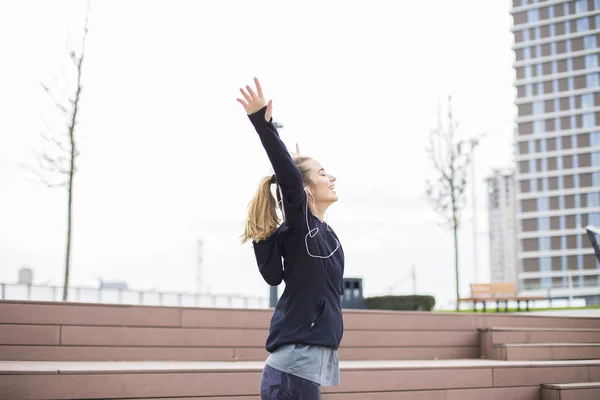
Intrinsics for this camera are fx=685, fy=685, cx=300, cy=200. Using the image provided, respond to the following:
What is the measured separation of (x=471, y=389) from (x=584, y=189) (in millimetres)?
85000

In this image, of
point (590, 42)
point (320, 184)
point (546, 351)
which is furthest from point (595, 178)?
point (320, 184)

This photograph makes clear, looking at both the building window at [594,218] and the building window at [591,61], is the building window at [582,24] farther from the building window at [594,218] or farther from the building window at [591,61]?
the building window at [594,218]

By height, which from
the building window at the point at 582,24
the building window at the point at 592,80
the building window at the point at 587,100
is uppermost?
the building window at the point at 582,24

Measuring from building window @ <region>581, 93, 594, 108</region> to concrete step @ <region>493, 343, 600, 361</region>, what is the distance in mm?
85572

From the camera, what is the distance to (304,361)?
8.82ft

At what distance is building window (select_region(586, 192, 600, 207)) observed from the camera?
83.9 metres

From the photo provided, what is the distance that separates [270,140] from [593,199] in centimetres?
8928

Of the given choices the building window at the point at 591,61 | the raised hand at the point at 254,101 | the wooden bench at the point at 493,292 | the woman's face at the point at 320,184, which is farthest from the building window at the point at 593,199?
the raised hand at the point at 254,101

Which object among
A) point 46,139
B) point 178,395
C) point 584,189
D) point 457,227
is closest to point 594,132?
point 584,189

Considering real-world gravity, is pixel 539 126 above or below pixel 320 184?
above

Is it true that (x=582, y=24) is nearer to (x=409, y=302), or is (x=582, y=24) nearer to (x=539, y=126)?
(x=539, y=126)

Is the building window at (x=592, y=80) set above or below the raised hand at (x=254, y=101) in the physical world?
above

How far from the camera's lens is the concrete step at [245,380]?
5.23m

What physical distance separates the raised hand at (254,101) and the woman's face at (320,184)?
41 centimetres
